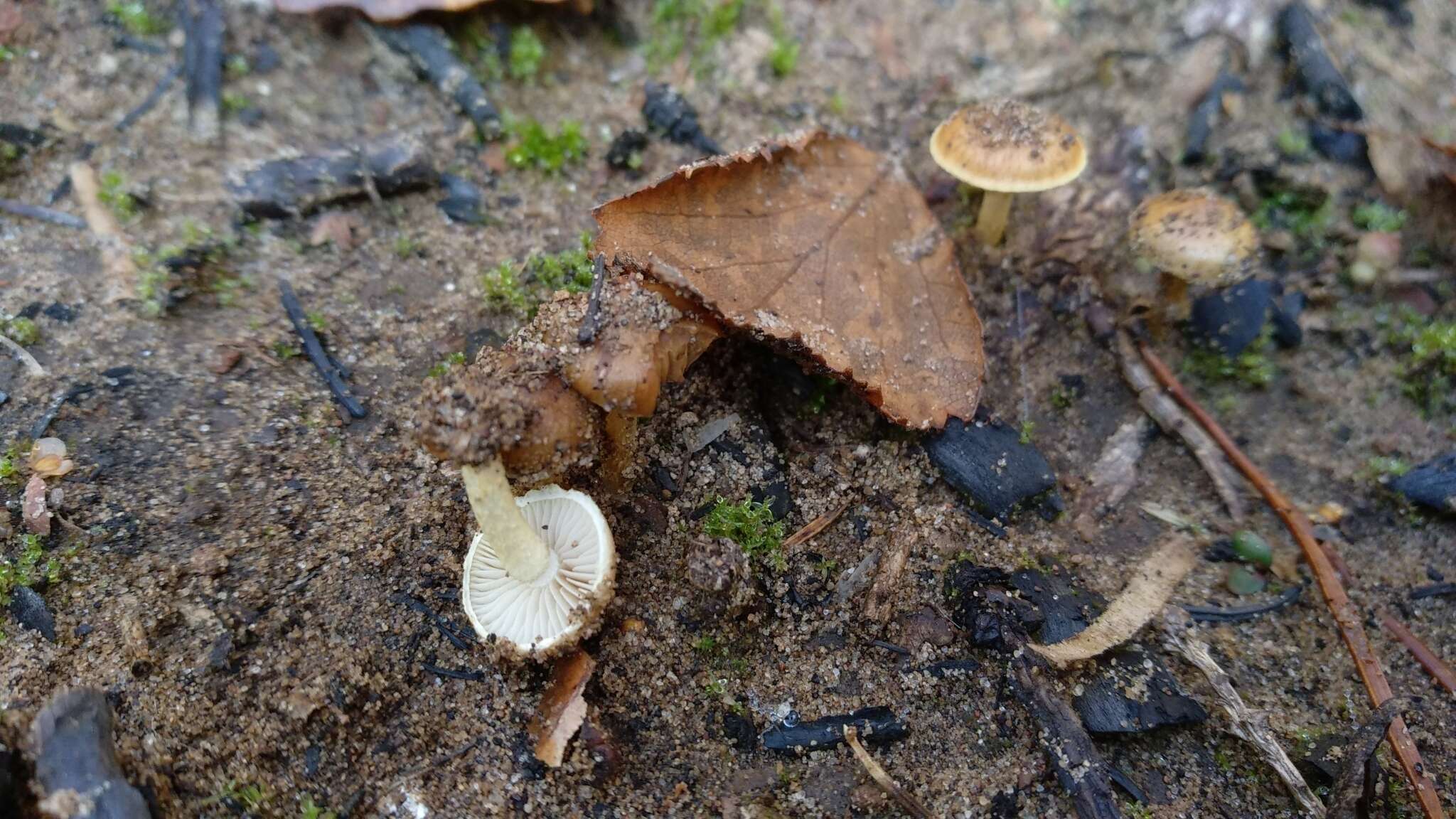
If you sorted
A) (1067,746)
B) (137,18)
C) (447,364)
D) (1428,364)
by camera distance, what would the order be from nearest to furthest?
1. (1067,746)
2. (447,364)
3. (1428,364)
4. (137,18)

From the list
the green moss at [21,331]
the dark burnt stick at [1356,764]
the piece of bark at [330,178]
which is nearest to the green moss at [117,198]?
the piece of bark at [330,178]

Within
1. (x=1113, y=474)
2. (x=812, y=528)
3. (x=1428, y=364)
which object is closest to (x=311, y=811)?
(x=812, y=528)

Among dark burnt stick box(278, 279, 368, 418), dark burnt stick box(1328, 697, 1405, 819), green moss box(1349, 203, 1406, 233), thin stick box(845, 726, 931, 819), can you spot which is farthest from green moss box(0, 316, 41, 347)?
green moss box(1349, 203, 1406, 233)

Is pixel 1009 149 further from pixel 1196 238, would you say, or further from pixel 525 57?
pixel 525 57

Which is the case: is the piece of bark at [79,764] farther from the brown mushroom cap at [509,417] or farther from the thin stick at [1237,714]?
the thin stick at [1237,714]

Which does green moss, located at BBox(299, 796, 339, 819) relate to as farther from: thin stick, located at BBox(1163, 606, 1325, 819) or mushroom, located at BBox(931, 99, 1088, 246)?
mushroom, located at BBox(931, 99, 1088, 246)

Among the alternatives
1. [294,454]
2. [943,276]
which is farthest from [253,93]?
[943,276]

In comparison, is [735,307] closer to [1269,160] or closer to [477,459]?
[477,459]
